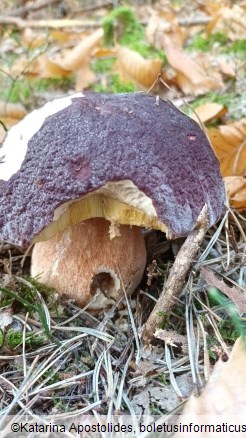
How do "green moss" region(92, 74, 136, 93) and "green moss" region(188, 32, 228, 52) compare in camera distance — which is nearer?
"green moss" region(92, 74, 136, 93)

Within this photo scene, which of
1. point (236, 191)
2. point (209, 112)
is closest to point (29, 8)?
point (209, 112)

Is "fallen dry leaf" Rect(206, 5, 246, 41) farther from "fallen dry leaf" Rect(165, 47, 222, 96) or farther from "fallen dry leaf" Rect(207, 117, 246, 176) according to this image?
"fallen dry leaf" Rect(207, 117, 246, 176)

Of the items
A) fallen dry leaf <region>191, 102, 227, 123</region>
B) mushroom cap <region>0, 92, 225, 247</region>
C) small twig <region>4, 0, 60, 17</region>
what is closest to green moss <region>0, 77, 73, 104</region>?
fallen dry leaf <region>191, 102, 227, 123</region>

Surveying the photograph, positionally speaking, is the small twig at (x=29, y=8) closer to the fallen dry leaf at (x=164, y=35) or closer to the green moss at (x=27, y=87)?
the fallen dry leaf at (x=164, y=35)

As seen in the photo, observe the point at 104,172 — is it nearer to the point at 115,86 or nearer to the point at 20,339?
the point at 20,339

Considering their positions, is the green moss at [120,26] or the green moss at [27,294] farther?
the green moss at [120,26]

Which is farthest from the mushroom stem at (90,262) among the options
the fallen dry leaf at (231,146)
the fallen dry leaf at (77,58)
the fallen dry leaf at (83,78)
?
the fallen dry leaf at (77,58)

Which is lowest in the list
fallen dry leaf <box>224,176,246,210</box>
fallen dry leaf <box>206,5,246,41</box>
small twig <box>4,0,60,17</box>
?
small twig <box>4,0,60,17</box>
